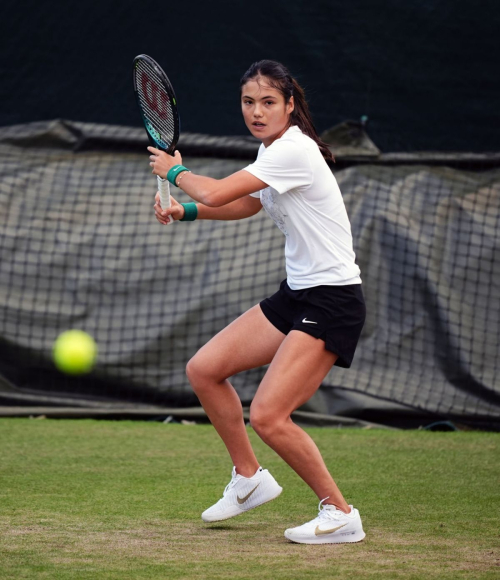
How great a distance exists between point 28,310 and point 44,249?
0.39 metres

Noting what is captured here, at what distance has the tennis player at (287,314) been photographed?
2.76 m

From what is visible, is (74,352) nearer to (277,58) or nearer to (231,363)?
(277,58)

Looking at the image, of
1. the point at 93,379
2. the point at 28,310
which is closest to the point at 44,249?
the point at 28,310

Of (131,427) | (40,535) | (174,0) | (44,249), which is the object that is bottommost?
(131,427)

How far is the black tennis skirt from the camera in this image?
2807 mm

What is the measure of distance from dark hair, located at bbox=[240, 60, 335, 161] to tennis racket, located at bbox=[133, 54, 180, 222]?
0.26 meters

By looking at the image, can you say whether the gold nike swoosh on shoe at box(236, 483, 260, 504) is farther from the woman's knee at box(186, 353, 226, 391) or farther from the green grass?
the woman's knee at box(186, 353, 226, 391)

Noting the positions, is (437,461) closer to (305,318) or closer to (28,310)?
(305,318)

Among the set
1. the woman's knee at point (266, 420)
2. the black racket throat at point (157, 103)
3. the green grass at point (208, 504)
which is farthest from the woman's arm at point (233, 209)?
the green grass at point (208, 504)

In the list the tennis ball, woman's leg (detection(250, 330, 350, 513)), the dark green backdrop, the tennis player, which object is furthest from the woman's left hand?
the dark green backdrop

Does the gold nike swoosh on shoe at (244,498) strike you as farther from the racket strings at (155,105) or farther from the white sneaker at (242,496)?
the racket strings at (155,105)

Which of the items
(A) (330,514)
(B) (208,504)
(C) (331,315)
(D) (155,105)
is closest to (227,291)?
(B) (208,504)

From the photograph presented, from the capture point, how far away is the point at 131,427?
16.8 ft

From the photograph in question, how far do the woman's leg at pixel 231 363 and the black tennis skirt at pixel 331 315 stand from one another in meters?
0.11
